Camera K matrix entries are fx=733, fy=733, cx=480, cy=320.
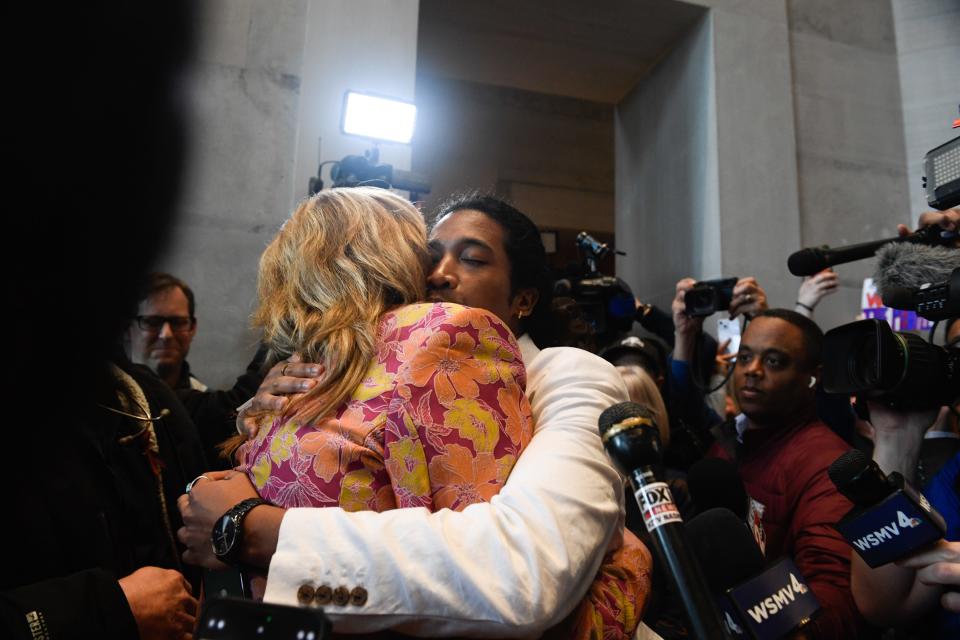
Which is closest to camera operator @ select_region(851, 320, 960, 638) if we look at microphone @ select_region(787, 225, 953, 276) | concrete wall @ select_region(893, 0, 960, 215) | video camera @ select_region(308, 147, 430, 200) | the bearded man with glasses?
microphone @ select_region(787, 225, 953, 276)

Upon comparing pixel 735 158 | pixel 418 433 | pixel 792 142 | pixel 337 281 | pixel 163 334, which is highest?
pixel 792 142

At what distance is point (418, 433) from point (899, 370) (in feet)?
3.41

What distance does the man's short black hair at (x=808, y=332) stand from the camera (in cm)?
273

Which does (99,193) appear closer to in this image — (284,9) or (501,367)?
(501,367)

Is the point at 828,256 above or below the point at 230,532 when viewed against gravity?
above

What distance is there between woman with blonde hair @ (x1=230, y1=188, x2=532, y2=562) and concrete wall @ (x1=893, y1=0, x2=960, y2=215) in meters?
2.57

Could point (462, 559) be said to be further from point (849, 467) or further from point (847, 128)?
point (847, 128)

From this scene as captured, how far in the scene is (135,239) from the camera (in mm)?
372

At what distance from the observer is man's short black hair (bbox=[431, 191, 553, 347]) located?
1.76 m

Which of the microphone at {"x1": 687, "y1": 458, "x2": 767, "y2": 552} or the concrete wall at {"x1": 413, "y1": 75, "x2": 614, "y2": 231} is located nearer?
the microphone at {"x1": 687, "y1": 458, "x2": 767, "y2": 552}

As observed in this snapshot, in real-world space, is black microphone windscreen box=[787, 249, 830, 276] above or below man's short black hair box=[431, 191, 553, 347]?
above

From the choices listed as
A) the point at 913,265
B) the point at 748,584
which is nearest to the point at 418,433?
the point at 748,584

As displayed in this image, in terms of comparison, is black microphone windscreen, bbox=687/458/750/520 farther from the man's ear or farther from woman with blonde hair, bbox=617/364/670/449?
woman with blonde hair, bbox=617/364/670/449

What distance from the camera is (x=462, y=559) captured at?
991 mm
